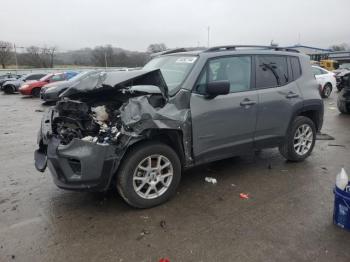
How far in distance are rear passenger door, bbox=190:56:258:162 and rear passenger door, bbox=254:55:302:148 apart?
17cm

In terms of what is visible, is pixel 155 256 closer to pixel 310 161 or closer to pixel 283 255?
pixel 283 255

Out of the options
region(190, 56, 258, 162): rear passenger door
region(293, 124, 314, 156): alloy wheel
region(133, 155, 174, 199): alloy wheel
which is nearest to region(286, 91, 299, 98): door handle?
region(293, 124, 314, 156): alloy wheel

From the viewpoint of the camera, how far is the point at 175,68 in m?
4.38

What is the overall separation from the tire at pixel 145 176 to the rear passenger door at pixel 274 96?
5.03ft

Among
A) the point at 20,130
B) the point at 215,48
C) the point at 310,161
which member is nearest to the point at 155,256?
the point at 215,48

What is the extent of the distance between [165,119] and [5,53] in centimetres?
6274

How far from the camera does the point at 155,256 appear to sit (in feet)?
9.38

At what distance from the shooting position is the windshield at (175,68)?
405cm

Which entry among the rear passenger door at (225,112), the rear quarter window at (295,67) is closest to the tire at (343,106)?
the rear quarter window at (295,67)

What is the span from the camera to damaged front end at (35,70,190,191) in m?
3.32

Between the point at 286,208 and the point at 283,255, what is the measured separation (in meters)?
0.96

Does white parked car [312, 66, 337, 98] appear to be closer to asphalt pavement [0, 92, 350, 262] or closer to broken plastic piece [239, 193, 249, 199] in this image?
asphalt pavement [0, 92, 350, 262]

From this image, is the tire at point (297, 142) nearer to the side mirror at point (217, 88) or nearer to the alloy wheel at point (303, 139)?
the alloy wheel at point (303, 139)

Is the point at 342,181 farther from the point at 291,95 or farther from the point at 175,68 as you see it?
the point at 175,68
